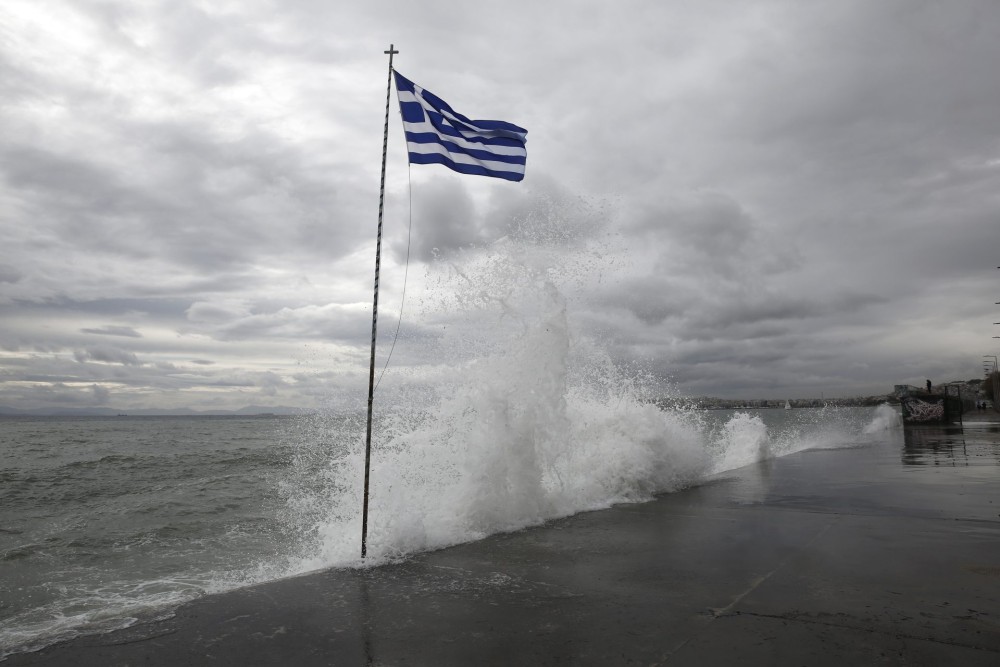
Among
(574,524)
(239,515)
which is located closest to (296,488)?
(239,515)

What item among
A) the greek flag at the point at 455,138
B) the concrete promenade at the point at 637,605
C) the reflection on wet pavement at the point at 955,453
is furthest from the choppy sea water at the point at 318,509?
the reflection on wet pavement at the point at 955,453

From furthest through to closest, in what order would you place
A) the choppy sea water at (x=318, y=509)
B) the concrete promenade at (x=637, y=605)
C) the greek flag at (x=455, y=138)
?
the greek flag at (x=455, y=138)
the choppy sea water at (x=318, y=509)
the concrete promenade at (x=637, y=605)

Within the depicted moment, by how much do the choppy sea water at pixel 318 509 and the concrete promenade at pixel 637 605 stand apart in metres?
0.71

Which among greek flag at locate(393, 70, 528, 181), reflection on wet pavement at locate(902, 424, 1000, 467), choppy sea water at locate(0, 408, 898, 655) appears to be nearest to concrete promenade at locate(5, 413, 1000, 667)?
choppy sea water at locate(0, 408, 898, 655)

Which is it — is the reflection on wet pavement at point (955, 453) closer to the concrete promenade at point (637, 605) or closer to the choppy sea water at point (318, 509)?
the choppy sea water at point (318, 509)

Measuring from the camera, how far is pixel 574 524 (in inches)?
308

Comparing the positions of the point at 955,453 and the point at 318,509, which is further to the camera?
the point at 955,453

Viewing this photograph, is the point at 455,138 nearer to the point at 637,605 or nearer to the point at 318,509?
the point at 637,605

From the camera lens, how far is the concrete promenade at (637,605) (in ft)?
12.2

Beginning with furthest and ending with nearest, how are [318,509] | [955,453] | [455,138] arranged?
[955,453], [318,509], [455,138]

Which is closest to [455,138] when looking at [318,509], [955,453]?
[318,509]

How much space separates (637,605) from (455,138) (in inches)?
204

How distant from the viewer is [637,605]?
4516 mm

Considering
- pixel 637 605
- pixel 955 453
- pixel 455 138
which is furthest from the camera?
pixel 955 453
